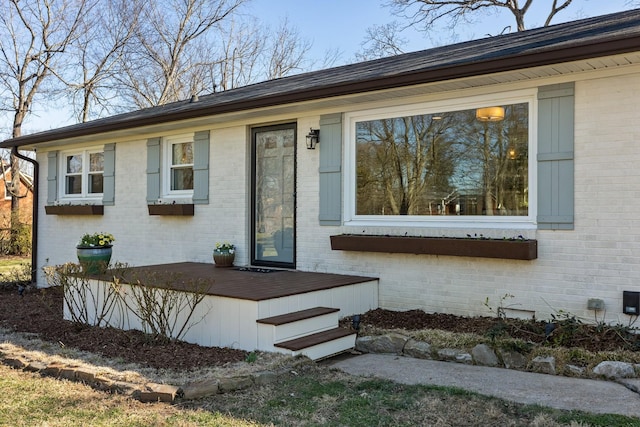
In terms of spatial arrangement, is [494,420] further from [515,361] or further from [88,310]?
[88,310]

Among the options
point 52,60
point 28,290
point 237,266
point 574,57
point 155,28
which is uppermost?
point 155,28

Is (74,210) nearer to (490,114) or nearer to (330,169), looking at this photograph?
(330,169)

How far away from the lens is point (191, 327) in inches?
213

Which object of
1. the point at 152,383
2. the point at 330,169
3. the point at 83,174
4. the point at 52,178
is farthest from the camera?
the point at 52,178

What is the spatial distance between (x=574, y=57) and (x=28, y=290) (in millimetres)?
9089

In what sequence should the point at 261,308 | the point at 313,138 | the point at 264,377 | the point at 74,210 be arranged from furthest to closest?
the point at 74,210 → the point at 313,138 → the point at 261,308 → the point at 264,377

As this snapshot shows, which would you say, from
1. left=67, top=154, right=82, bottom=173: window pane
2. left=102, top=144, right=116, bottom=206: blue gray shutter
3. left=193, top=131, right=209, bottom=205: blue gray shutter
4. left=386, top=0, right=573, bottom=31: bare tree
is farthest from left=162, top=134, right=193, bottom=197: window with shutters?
left=386, top=0, right=573, bottom=31: bare tree

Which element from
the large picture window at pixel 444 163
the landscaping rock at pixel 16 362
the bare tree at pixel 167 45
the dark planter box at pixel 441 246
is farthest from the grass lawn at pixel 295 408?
the bare tree at pixel 167 45

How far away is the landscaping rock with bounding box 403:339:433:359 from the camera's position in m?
4.84

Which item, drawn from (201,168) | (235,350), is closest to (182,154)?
(201,168)

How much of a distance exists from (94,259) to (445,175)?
4607 millimetres

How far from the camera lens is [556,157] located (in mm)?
5168

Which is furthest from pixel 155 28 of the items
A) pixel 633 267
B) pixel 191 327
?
pixel 633 267

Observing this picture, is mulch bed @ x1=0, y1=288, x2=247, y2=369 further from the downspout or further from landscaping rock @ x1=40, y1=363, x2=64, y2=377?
the downspout
